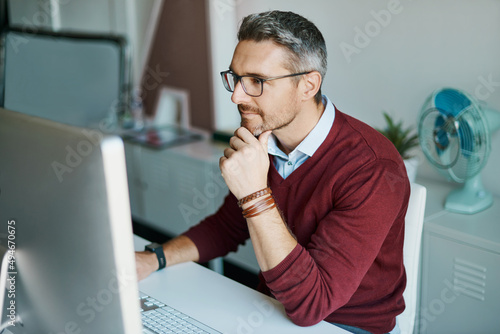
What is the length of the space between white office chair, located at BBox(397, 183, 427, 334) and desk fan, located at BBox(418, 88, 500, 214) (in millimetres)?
543

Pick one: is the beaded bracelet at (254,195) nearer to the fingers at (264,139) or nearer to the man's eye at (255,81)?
the fingers at (264,139)

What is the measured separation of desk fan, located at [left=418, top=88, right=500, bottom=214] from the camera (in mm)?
1862

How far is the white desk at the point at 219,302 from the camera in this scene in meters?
1.23

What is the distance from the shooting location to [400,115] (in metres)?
2.47

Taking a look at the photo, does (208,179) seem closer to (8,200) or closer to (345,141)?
(345,141)

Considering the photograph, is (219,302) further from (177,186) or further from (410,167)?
(177,186)

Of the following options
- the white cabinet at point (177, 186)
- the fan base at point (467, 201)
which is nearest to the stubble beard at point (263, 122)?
the fan base at point (467, 201)

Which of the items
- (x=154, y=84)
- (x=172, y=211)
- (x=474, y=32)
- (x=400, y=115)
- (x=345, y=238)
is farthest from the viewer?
(x=154, y=84)

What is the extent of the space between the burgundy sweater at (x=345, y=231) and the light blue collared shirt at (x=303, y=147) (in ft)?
0.05

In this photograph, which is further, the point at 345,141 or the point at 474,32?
the point at 474,32

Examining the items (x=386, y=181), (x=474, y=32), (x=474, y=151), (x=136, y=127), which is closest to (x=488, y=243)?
(x=474, y=151)

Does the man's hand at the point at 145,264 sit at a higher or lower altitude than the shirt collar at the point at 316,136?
lower

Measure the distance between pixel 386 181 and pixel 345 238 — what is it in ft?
0.57

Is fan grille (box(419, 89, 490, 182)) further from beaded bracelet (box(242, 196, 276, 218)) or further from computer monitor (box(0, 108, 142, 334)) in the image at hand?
computer monitor (box(0, 108, 142, 334))
